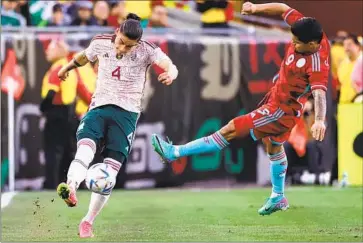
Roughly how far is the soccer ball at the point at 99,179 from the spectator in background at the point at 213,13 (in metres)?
5.30

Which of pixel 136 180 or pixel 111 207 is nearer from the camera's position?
pixel 111 207

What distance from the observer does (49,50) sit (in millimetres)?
17172

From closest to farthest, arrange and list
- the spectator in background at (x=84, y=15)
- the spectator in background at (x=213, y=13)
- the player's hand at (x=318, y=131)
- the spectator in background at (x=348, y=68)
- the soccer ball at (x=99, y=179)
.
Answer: the player's hand at (x=318, y=131), the soccer ball at (x=99, y=179), the spectator in background at (x=213, y=13), the spectator in background at (x=348, y=68), the spectator in background at (x=84, y=15)

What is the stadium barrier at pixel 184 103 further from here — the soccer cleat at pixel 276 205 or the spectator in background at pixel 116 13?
the soccer cleat at pixel 276 205

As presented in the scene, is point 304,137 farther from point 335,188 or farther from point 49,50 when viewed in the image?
point 49,50

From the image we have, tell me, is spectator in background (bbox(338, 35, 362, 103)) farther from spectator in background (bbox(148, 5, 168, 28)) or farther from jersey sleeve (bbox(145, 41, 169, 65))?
jersey sleeve (bbox(145, 41, 169, 65))

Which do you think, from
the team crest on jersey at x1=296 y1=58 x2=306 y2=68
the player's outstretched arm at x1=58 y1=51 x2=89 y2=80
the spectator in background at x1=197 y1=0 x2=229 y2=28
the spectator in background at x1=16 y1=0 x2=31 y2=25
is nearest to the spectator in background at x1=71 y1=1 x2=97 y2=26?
the spectator in background at x1=16 y1=0 x2=31 y2=25

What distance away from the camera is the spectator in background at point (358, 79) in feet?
56.2

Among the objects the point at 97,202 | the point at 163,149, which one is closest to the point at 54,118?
the point at 97,202

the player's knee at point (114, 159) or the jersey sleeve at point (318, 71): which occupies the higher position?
the jersey sleeve at point (318, 71)

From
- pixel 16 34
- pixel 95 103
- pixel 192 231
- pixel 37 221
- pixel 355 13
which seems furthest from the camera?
pixel 16 34

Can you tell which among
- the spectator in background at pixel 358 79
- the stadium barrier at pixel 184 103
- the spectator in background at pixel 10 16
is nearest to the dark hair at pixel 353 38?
the spectator in background at pixel 358 79

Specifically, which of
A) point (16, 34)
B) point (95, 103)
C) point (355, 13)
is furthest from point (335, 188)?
point (95, 103)

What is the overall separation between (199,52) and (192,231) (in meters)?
5.70
